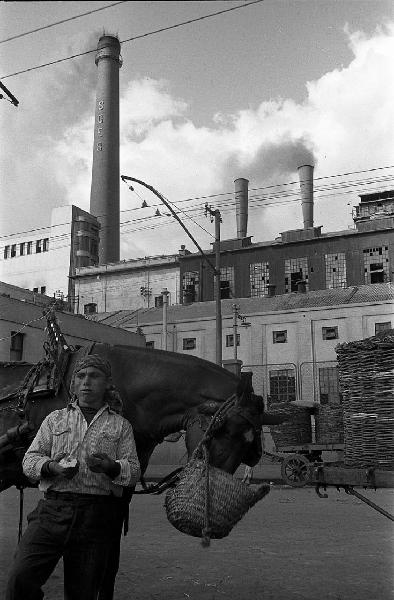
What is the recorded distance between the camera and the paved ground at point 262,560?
234 inches

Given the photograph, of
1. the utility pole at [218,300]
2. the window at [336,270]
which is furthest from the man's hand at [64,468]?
the window at [336,270]

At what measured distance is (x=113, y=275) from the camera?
185ft

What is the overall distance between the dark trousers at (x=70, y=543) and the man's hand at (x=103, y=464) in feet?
0.83

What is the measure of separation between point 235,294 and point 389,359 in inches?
1743

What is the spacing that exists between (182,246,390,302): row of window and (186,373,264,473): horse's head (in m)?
42.1

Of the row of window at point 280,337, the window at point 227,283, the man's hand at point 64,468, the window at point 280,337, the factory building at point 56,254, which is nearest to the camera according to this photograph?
the man's hand at point 64,468

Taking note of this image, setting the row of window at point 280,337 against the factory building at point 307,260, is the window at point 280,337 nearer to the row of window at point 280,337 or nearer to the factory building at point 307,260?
the row of window at point 280,337

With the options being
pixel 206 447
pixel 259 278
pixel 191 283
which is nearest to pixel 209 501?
pixel 206 447

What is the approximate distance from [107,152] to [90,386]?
221ft

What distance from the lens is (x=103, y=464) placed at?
3.40 meters

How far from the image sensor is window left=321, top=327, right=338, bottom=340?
3800 cm

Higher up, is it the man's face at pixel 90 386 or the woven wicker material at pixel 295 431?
the man's face at pixel 90 386

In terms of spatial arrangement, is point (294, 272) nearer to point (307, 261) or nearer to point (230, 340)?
point (307, 261)

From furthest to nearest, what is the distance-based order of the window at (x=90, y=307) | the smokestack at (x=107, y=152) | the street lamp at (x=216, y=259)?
the smokestack at (x=107, y=152), the window at (x=90, y=307), the street lamp at (x=216, y=259)
